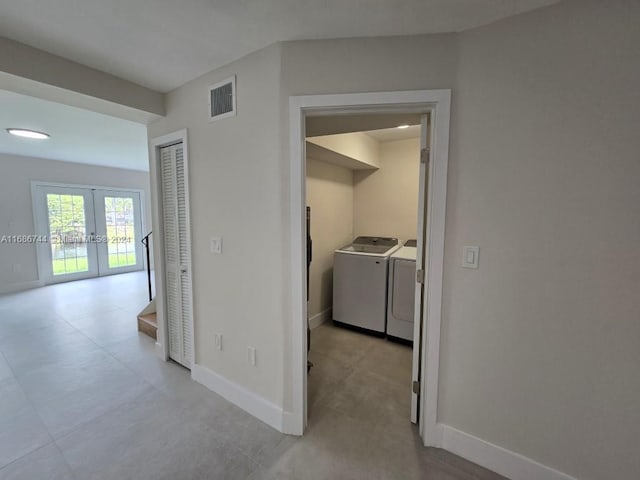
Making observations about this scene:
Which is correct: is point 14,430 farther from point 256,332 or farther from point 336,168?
point 336,168

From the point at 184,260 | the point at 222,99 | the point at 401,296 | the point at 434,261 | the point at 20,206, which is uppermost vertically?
the point at 222,99

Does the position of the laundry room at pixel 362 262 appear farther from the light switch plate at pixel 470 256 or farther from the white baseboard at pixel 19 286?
the white baseboard at pixel 19 286

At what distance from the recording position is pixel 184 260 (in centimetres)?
236

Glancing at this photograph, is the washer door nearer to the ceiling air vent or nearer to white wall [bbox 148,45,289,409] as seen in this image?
white wall [bbox 148,45,289,409]

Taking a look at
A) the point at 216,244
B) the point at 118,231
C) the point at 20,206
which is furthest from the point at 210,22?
the point at 118,231

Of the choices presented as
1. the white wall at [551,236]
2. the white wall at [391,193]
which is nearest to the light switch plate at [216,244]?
the white wall at [551,236]

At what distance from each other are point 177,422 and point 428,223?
212 centimetres

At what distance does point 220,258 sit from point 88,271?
591 centimetres

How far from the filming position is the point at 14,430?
5.73 ft

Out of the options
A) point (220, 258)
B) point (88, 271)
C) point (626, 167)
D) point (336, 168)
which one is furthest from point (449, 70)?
point (88, 271)

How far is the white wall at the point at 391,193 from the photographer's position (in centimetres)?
374

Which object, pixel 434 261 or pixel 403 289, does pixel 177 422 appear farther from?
pixel 403 289

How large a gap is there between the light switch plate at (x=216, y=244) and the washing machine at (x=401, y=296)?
6.07 ft

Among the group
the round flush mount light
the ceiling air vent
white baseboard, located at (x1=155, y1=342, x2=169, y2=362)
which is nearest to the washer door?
the ceiling air vent
